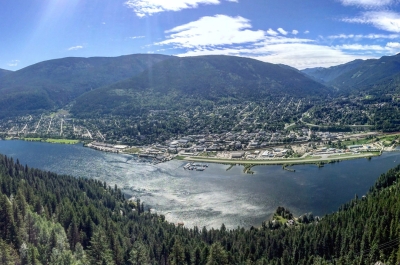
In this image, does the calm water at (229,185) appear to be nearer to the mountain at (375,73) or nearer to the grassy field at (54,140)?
the grassy field at (54,140)

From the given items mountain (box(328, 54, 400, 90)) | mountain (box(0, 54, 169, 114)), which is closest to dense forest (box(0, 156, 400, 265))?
mountain (box(0, 54, 169, 114))

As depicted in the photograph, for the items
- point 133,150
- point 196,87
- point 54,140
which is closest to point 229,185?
point 133,150

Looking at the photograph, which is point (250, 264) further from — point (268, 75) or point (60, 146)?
point (268, 75)

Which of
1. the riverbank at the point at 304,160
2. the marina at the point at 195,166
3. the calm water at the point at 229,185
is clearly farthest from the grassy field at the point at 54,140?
the riverbank at the point at 304,160

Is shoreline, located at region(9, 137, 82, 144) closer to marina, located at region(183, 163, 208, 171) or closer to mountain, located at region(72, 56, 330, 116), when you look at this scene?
mountain, located at region(72, 56, 330, 116)

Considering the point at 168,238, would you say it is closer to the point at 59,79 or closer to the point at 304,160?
the point at 304,160
